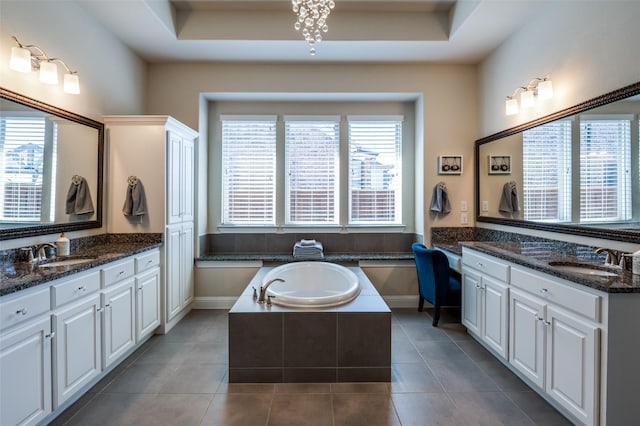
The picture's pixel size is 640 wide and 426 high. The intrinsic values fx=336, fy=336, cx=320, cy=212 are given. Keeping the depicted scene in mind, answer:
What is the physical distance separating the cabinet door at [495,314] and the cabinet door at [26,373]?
120 inches

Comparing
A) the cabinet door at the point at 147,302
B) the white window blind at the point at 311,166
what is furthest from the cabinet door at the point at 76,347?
the white window blind at the point at 311,166

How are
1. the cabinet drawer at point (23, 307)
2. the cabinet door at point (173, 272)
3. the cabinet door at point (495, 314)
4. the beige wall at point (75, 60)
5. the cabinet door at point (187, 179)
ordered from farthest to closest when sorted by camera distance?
the cabinet door at point (187, 179) → the cabinet door at point (173, 272) → the cabinet door at point (495, 314) → the beige wall at point (75, 60) → the cabinet drawer at point (23, 307)

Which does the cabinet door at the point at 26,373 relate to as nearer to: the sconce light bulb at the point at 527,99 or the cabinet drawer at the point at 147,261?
the cabinet drawer at the point at 147,261

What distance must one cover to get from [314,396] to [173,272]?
206 centimetres

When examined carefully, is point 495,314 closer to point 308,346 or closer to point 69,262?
point 308,346

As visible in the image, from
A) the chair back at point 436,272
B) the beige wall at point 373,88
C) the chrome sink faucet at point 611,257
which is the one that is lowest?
the chair back at point 436,272


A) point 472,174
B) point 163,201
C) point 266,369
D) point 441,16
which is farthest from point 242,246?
point 441,16

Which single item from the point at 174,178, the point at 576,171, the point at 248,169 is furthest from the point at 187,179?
the point at 576,171

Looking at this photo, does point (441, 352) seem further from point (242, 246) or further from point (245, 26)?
point (245, 26)

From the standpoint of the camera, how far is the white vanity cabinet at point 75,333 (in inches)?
78.0

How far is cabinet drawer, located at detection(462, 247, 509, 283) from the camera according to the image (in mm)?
2639

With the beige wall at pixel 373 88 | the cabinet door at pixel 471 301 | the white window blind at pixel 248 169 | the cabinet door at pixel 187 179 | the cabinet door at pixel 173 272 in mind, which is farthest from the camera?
the white window blind at pixel 248 169

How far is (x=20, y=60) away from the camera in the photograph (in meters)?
2.25

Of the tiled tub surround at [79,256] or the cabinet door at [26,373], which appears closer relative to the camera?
the cabinet door at [26,373]
